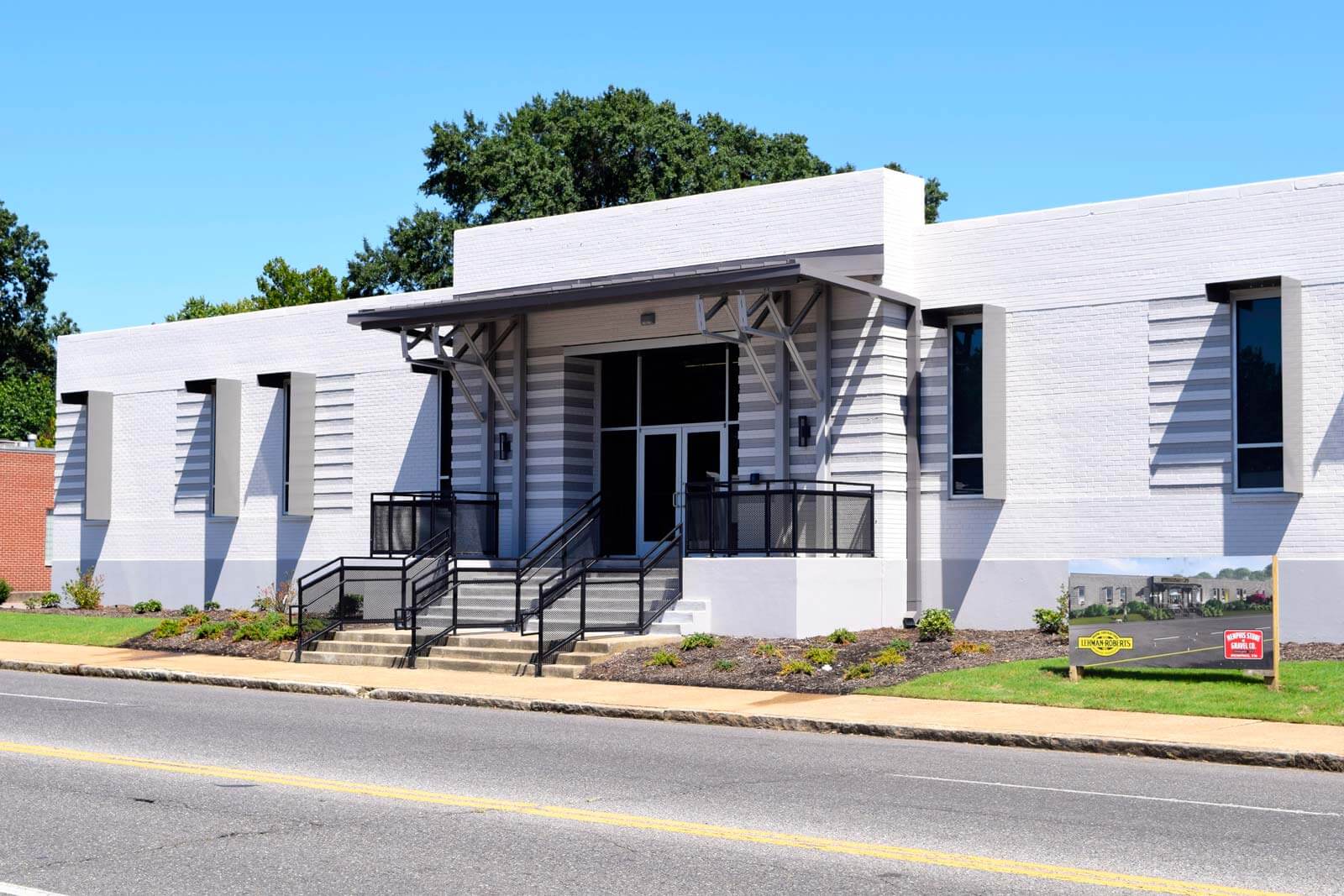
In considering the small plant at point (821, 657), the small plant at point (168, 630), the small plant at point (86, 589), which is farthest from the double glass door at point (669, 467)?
the small plant at point (86, 589)

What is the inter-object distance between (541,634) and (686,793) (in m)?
10.9

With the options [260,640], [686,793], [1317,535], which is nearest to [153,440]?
[260,640]

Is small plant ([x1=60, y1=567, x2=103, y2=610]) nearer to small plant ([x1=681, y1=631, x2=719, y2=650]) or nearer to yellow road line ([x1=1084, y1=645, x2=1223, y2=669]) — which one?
small plant ([x1=681, y1=631, x2=719, y2=650])

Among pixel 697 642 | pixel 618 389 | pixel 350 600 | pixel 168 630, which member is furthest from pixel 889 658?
pixel 168 630

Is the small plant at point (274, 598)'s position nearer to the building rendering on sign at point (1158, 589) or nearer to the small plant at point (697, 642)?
the small plant at point (697, 642)

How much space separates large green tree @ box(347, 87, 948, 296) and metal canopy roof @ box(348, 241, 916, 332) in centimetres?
2221

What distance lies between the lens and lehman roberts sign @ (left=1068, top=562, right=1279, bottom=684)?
1767 centimetres

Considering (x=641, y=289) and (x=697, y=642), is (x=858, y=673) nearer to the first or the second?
(x=697, y=642)

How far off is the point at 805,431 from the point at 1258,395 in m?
6.70

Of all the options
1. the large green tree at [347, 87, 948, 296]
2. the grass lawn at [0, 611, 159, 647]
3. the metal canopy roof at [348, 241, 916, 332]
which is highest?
the large green tree at [347, 87, 948, 296]

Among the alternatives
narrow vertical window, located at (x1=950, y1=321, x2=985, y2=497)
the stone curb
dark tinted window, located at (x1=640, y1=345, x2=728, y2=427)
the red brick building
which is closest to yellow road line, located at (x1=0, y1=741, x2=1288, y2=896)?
the stone curb

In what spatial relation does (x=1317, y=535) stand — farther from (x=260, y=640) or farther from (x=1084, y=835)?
(x=260, y=640)

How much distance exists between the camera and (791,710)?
57.8ft

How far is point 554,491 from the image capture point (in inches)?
1123
